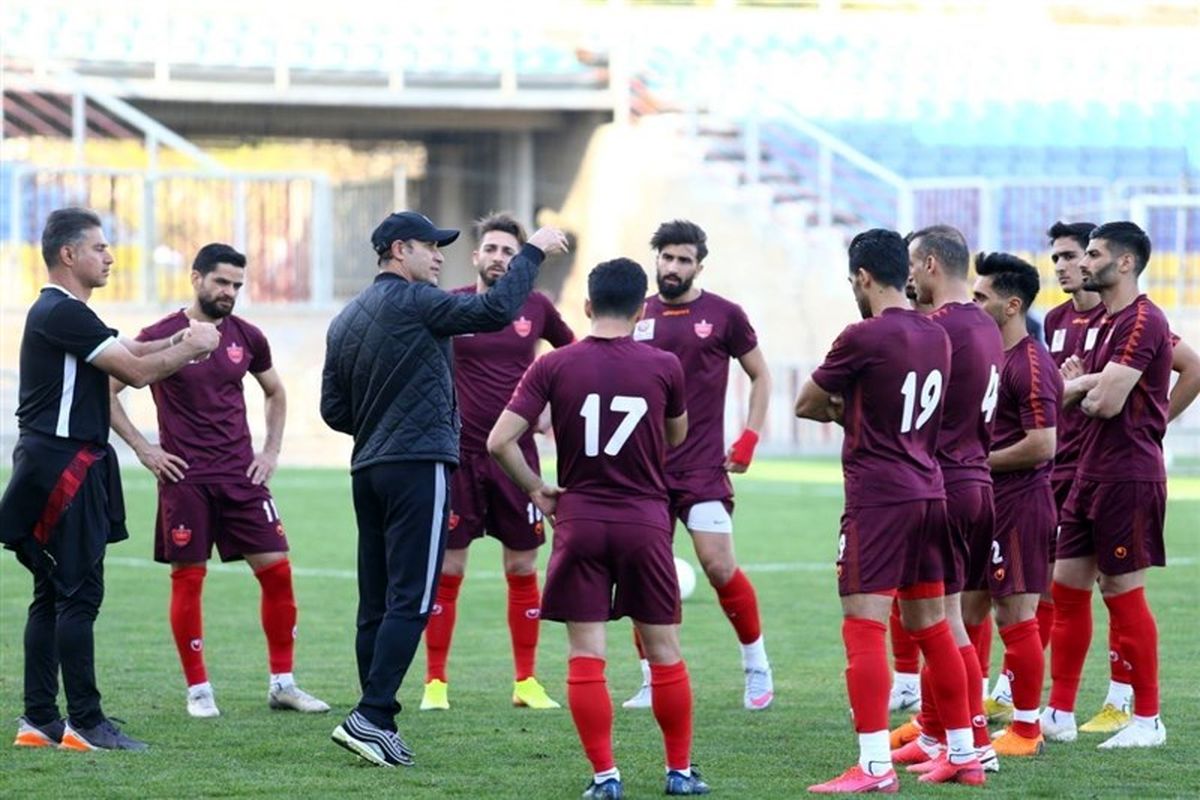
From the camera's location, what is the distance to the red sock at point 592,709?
256 inches

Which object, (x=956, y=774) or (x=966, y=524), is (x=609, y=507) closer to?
(x=966, y=524)

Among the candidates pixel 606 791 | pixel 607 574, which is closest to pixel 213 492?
pixel 607 574

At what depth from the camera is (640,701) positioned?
28.9 feet

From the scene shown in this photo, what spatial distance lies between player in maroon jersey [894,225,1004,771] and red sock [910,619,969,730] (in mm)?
194

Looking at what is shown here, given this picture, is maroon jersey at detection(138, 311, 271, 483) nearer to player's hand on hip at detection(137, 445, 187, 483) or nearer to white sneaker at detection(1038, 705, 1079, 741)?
player's hand on hip at detection(137, 445, 187, 483)

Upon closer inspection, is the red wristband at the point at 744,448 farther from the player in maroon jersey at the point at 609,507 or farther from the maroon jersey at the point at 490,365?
the player in maroon jersey at the point at 609,507

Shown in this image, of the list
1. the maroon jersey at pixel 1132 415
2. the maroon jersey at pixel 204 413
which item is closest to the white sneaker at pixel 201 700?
the maroon jersey at pixel 204 413

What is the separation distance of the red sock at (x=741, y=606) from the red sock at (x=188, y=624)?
93.1 inches

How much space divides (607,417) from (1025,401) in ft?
6.14

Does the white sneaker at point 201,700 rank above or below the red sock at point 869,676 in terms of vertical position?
below

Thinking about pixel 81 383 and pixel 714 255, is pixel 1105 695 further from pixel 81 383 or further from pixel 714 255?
pixel 714 255

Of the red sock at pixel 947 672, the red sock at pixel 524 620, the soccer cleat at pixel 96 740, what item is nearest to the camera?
the red sock at pixel 947 672

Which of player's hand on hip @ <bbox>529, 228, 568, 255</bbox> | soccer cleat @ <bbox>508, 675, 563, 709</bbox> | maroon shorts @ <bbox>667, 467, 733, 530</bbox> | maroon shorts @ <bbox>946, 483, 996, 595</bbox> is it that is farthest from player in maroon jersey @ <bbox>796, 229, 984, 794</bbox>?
soccer cleat @ <bbox>508, 675, 563, 709</bbox>

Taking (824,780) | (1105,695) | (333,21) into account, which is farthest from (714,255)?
(824,780)
